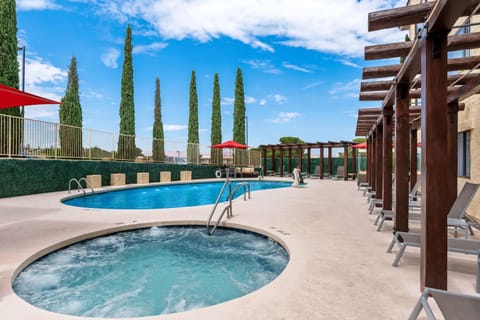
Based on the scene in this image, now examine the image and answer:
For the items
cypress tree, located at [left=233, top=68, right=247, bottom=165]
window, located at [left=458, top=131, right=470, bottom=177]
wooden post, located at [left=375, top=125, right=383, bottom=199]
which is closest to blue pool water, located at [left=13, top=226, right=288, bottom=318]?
wooden post, located at [left=375, top=125, right=383, bottom=199]

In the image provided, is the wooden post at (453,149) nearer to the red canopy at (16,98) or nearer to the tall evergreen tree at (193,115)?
the red canopy at (16,98)

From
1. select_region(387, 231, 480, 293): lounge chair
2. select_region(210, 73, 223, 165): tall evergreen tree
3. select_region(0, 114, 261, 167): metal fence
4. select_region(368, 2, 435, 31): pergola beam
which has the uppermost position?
select_region(210, 73, 223, 165): tall evergreen tree

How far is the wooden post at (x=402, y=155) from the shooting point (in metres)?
4.07

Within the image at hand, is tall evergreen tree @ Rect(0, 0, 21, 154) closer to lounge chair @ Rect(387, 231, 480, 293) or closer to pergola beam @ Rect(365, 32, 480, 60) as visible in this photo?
pergola beam @ Rect(365, 32, 480, 60)

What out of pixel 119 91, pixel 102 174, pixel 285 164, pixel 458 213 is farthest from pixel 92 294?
pixel 285 164

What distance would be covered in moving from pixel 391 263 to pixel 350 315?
1497 mm

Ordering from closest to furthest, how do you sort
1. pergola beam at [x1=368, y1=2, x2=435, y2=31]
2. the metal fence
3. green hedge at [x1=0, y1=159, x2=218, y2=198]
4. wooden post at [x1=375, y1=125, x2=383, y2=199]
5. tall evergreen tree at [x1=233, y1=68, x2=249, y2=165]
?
pergola beam at [x1=368, y1=2, x2=435, y2=31] < wooden post at [x1=375, y1=125, x2=383, y2=199] < green hedge at [x1=0, y1=159, x2=218, y2=198] < the metal fence < tall evergreen tree at [x1=233, y1=68, x2=249, y2=165]

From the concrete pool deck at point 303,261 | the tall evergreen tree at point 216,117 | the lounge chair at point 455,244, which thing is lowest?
the concrete pool deck at point 303,261

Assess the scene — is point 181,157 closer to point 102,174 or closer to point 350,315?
point 102,174

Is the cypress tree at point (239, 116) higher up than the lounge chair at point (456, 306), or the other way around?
the cypress tree at point (239, 116)

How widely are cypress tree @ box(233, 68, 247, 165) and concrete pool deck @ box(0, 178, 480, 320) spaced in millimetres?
18570

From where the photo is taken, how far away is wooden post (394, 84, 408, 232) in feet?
13.4

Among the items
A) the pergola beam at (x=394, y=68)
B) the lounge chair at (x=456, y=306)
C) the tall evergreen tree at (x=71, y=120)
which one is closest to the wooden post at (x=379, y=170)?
the pergola beam at (x=394, y=68)

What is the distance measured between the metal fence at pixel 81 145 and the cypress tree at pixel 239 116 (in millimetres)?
3755
